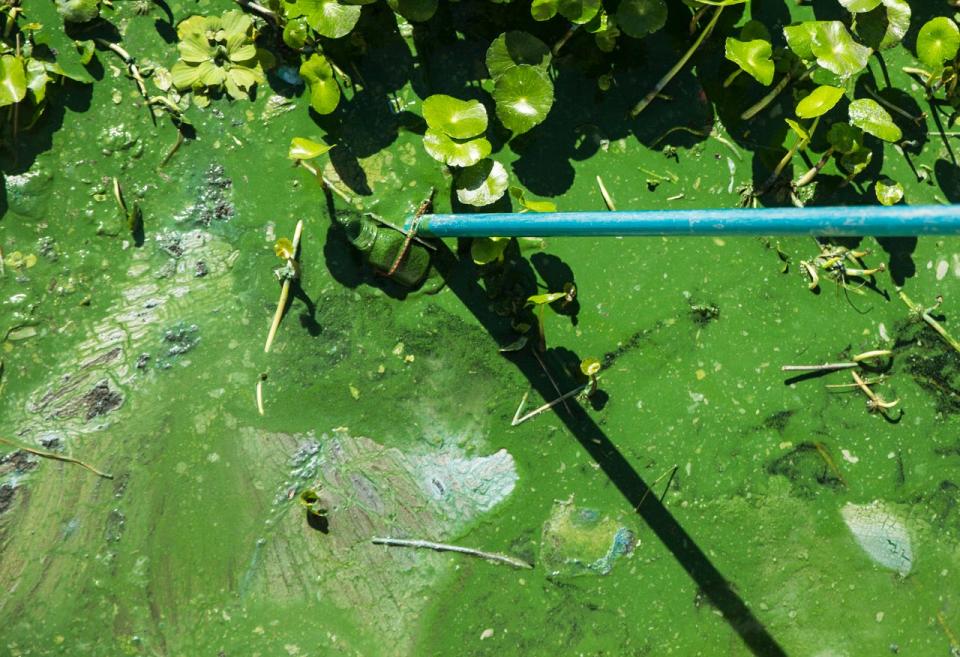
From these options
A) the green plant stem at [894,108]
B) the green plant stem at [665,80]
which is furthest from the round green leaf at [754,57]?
the green plant stem at [894,108]

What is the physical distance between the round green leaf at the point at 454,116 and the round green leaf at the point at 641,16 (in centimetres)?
37

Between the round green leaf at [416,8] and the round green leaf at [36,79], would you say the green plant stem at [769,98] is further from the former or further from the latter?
the round green leaf at [36,79]

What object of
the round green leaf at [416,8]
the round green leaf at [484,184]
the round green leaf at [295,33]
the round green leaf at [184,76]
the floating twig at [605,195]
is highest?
the round green leaf at [416,8]

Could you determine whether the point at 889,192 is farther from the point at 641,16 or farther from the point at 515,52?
the point at 515,52

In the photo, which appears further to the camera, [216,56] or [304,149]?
[216,56]

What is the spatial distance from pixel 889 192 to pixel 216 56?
1.61 metres

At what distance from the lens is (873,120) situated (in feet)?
6.10

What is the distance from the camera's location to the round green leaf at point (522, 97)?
5.79 feet

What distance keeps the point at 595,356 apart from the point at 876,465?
2.39 feet

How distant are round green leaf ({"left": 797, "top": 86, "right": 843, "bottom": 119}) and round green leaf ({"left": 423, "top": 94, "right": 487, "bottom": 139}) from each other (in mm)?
711

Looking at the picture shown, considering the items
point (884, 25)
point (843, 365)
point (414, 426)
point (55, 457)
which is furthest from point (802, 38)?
point (55, 457)

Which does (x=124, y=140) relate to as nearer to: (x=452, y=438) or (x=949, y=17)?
(x=452, y=438)

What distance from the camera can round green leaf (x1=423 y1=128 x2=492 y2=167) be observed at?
5.68ft

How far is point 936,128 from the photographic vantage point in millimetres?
1989
